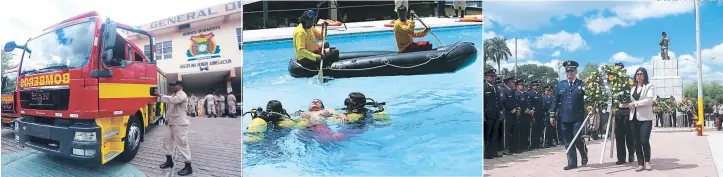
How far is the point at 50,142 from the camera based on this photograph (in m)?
5.42

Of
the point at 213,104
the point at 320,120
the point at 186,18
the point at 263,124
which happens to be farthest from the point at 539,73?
the point at 186,18

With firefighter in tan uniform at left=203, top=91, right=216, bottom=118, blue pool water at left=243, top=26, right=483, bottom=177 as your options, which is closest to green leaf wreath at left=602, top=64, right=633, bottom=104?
blue pool water at left=243, top=26, right=483, bottom=177

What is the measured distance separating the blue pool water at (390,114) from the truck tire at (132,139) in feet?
3.52

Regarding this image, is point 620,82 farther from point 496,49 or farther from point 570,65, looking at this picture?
point 496,49

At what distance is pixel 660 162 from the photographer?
5684 mm

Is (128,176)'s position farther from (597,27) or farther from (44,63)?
(597,27)

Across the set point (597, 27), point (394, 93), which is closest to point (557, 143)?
point (597, 27)

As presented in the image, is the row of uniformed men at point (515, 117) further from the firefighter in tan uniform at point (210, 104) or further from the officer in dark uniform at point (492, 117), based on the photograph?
the firefighter in tan uniform at point (210, 104)

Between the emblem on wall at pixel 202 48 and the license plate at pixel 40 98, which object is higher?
the emblem on wall at pixel 202 48

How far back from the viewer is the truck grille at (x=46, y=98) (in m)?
5.34

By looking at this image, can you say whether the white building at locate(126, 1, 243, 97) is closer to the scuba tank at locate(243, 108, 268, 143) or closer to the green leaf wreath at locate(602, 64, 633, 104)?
the scuba tank at locate(243, 108, 268, 143)

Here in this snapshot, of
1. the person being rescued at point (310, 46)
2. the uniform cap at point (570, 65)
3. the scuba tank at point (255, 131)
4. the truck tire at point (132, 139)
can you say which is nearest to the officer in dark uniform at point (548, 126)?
the uniform cap at point (570, 65)

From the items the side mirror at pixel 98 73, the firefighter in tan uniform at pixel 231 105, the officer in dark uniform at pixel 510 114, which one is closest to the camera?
the side mirror at pixel 98 73

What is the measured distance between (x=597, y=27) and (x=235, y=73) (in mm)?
3728
